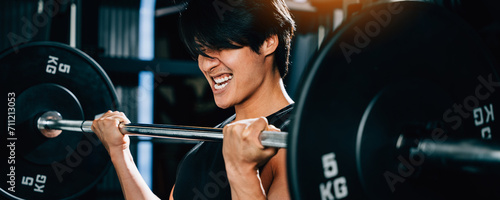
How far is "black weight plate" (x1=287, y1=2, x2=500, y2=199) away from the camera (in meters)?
0.65

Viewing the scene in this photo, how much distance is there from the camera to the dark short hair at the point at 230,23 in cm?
124

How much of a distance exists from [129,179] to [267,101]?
62 cm

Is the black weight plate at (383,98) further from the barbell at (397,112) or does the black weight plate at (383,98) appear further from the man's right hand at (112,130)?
the man's right hand at (112,130)

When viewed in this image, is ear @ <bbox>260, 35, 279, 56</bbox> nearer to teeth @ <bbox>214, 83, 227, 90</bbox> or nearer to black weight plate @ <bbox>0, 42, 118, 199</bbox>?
teeth @ <bbox>214, 83, 227, 90</bbox>

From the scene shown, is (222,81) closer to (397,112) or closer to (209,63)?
(209,63)

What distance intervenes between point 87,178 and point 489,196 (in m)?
1.63

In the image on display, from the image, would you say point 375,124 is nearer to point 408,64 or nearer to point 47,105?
point 408,64

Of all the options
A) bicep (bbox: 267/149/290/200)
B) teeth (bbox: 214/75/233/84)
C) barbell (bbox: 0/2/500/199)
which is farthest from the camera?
teeth (bbox: 214/75/233/84)

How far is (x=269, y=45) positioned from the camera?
131 cm

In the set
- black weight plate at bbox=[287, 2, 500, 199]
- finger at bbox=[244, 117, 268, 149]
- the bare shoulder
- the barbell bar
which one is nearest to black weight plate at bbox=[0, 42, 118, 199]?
the barbell bar

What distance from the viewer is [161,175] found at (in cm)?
430

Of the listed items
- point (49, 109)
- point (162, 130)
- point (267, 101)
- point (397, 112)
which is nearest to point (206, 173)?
point (162, 130)

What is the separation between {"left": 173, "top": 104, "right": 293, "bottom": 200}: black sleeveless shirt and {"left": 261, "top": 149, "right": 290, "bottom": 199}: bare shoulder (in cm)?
8

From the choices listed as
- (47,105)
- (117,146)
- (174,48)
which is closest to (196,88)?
(174,48)
